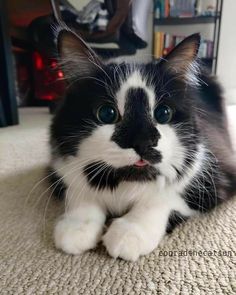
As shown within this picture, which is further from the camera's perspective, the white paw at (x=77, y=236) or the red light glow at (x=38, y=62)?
the red light glow at (x=38, y=62)

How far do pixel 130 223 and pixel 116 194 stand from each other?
10 centimetres

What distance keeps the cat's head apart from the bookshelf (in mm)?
2917

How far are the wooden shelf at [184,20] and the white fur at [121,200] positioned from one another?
324cm

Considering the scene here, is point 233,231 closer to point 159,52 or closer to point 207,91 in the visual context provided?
point 207,91

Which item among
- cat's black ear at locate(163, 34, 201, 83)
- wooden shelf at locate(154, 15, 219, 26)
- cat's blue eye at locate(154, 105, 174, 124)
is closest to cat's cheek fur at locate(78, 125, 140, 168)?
cat's blue eye at locate(154, 105, 174, 124)

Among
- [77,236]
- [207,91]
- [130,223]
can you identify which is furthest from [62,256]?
[207,91]

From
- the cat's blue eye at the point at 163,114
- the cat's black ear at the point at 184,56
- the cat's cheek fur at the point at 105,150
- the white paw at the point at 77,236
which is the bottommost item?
the white paw at the point at 77,236

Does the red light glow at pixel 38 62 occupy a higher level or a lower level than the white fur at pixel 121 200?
higher

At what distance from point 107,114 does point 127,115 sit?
49mm

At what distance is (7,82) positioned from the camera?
83.7 inches

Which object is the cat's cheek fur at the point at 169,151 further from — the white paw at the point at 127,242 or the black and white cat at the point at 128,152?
the white paw at the point at 127,242

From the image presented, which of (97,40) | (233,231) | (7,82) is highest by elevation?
(97,40)

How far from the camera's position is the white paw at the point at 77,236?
2.24 feet

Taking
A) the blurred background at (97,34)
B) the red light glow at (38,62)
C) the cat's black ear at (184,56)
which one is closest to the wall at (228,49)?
the blurred background at (97,34)
